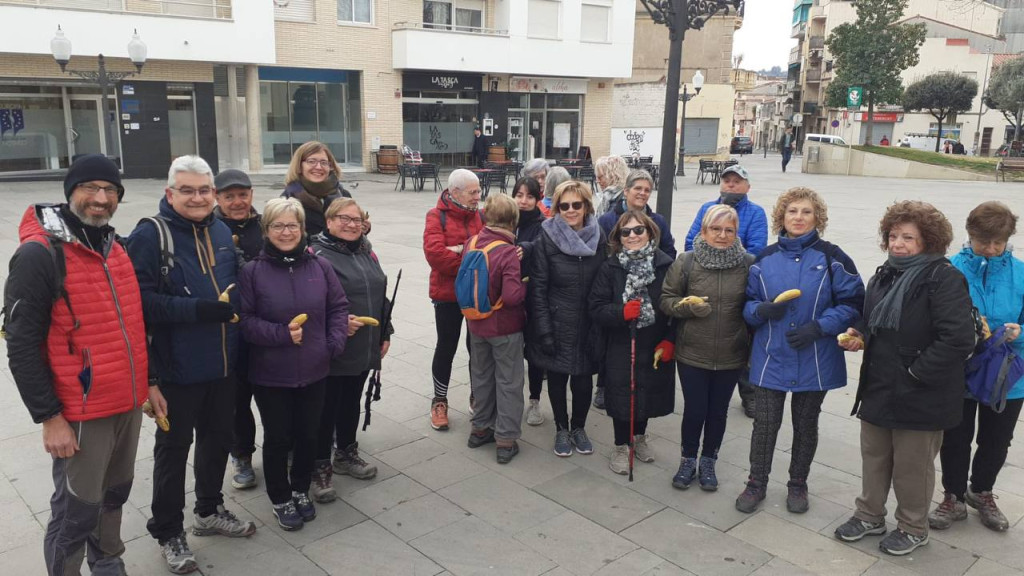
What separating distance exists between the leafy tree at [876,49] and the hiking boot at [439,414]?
37540 millimetres

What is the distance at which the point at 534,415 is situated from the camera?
5.58 meters

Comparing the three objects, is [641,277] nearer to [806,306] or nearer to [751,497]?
[806,306]

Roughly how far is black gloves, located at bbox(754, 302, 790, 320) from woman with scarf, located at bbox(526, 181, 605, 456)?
3.46ft

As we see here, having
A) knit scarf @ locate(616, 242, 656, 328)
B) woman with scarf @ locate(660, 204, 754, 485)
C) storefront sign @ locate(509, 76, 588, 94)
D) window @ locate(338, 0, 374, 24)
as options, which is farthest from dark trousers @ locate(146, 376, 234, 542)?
storefront sign @ locate(509, 76, 588, 94)

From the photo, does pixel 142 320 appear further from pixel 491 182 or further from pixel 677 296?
pixel 491 182

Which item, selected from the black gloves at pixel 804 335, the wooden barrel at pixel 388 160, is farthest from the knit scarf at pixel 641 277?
the wooden barrel at pixel 388 160

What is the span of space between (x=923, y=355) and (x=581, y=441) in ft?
7.16

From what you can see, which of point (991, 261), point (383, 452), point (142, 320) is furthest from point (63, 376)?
point (991, 261)

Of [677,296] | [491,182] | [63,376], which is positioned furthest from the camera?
[491,182]

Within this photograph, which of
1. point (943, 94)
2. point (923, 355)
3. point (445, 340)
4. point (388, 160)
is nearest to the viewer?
point (923, 355)

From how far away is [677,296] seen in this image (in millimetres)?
4332

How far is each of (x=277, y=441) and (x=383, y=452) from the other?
1.19 m

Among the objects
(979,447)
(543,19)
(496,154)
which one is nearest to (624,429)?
(979,447)

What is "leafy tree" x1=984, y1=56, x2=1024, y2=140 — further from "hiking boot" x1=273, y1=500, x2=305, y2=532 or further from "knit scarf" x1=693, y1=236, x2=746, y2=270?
"hiking boot" x1=273, y1=500, x2=305, y2=532
